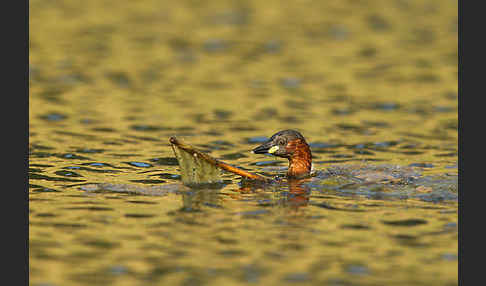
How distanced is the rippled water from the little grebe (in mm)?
588

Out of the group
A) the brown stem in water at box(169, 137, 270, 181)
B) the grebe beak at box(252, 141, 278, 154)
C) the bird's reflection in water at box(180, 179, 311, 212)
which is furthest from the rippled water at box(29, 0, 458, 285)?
the grebe beak at box(252, 141, 278, 154)

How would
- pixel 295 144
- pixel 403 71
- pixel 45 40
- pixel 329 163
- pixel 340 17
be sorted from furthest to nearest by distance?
1. pixel 340 17
2. pixel 45 40
3. pixel 403 71
4. pixel 329 163
5. pixel 295 144

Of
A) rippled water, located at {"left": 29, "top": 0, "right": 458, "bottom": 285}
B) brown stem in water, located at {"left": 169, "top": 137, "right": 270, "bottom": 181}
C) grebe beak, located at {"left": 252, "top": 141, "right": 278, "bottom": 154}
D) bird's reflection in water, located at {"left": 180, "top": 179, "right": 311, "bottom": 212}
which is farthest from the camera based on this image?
grebe beak, located at {"left": 252, "top": 141, "right": 278, "bottom": 154}

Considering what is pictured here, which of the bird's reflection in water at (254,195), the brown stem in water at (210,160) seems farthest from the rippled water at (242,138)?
the brown stem in water at (210,160)

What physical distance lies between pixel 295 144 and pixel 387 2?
20.3 m

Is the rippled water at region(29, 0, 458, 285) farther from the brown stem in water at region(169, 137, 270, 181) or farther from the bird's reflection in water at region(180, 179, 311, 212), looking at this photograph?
the brown stem in water at region(169, 137, 270, 181)

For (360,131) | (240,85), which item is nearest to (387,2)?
(240,85)

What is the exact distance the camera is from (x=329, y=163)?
15.8 meters

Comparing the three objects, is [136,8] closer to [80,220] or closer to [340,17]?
[340,17]

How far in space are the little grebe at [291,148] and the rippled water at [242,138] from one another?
1.93 feet

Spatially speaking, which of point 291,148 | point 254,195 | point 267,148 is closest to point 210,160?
point 254,195

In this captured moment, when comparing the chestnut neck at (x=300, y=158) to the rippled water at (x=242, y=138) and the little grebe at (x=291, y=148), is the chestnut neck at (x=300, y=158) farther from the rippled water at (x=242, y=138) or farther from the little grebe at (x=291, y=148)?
the rippled water at (x=242, y=138)

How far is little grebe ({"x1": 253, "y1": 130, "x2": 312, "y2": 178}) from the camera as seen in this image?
14352 mm

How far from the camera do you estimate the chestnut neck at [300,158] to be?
14367mm
